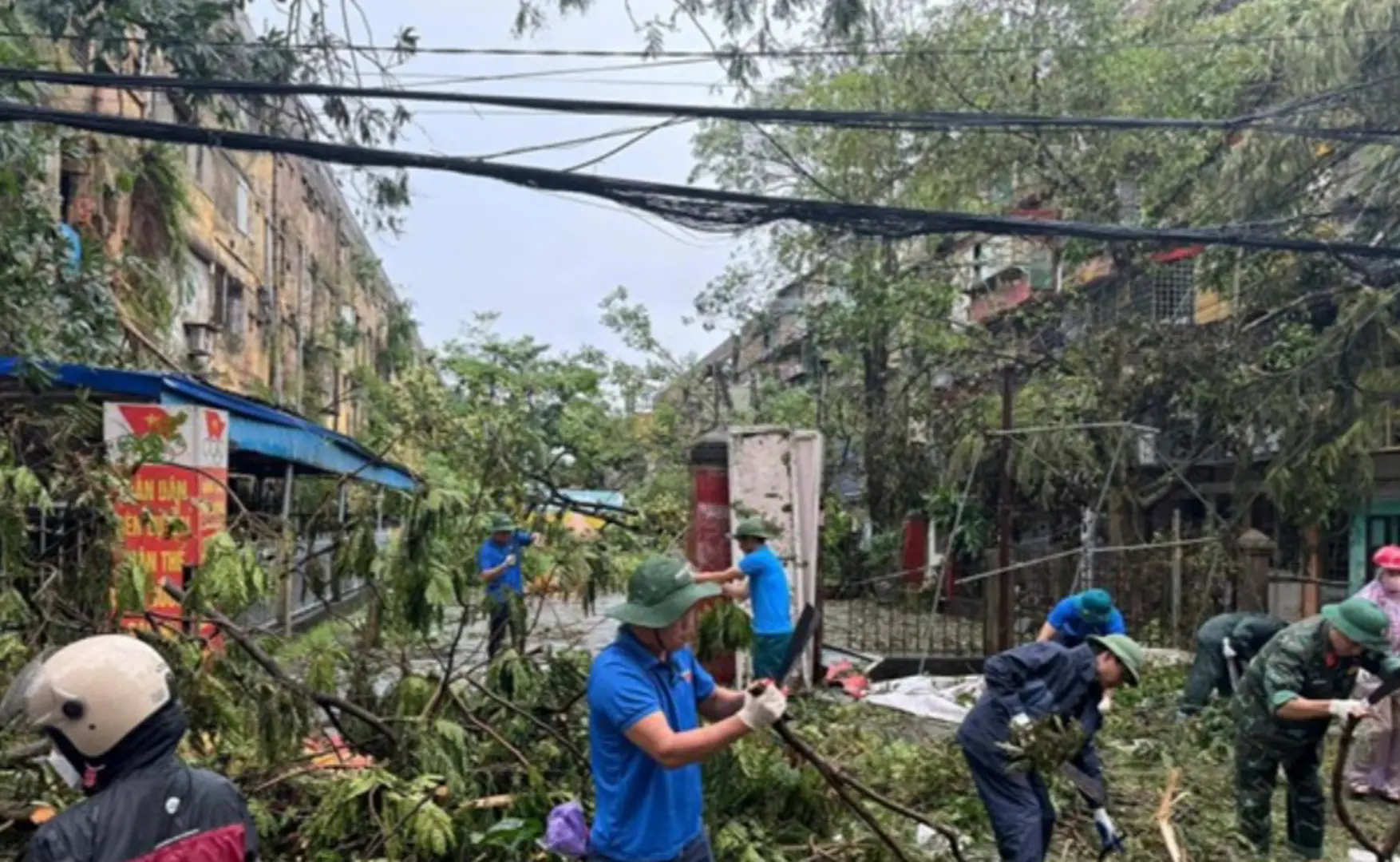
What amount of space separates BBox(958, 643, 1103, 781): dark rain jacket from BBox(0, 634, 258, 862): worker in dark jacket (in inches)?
126

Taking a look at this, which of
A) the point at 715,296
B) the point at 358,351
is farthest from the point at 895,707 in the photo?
the point at 358,351

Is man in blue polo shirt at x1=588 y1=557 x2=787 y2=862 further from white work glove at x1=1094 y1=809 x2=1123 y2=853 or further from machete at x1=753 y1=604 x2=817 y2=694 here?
white work glove at x1=1094 y1=809 x2=1123 y2=853

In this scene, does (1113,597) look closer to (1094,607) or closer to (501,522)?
(1094,607)

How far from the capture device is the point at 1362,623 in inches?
215

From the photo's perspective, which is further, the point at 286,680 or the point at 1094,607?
the point at 1094,607

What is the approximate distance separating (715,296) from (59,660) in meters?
24.3

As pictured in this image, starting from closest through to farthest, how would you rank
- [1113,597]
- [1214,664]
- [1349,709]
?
[1349,709] → [1214,664] → [1113,597]

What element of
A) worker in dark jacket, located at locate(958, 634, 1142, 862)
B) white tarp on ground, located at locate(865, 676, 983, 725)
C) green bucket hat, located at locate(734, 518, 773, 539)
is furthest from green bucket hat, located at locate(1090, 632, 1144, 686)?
white tarp on ground, located at locate(865, 676, 983, 725)

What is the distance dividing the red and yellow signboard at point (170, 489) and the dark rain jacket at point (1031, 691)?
11.1 ft

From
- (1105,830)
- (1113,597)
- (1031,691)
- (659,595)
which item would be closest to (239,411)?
(1031,691)

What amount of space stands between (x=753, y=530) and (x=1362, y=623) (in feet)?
11.9

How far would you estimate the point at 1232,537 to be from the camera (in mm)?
A: 13656

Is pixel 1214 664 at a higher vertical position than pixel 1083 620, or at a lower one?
lower

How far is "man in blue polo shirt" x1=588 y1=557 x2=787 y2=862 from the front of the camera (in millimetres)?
3273
